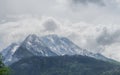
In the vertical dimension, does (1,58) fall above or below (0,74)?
above

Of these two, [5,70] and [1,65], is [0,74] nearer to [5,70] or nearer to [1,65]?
[5,70]

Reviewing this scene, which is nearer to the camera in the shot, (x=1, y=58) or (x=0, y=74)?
(x=0, y=74)

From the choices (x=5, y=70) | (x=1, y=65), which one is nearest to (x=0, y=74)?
(x=5, y=70)

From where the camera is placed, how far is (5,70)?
74188mm

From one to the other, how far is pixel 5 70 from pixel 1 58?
895 cm

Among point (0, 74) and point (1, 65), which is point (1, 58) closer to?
point (1, 65)

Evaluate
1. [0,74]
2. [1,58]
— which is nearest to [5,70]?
[0,74]

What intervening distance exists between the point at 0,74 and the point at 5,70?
258cm

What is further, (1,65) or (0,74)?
(1,65)

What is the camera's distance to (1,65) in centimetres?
7906

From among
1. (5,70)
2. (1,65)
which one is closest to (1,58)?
(1,65)

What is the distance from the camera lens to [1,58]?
3253 inches

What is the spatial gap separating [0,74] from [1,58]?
11.3 meters

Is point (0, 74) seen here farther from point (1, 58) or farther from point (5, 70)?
point (1, 58)
